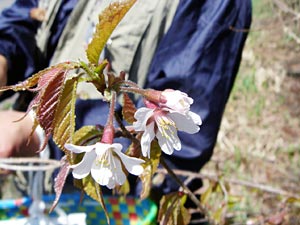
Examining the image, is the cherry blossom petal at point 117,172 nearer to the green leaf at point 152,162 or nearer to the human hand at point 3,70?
the green leaf at point 152,162

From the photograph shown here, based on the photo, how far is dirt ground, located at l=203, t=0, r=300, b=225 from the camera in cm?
236

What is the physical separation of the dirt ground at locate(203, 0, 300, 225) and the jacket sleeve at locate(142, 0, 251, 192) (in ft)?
2.65

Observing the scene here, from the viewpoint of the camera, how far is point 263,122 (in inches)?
110

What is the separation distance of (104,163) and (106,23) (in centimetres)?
14

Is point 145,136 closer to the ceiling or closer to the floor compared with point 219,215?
closer to the ceiling

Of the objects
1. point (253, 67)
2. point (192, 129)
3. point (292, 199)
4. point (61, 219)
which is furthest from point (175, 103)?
point (253, 67)

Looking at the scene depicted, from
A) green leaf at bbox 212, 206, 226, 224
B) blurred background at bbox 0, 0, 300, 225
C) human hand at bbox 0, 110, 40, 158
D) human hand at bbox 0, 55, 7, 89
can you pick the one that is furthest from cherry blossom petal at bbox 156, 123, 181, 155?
blurred background at bbox 0, 0, 300, 225

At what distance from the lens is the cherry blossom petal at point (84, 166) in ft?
1.84

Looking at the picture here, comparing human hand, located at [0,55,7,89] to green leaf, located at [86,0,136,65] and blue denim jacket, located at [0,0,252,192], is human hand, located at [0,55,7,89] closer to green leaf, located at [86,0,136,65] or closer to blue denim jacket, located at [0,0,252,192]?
blue denim jacket, located at [0,0,252,192]

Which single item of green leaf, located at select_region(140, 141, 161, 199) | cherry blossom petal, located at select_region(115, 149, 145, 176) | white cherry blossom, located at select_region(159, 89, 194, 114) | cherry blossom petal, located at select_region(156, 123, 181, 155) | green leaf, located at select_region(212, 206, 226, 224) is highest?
white cherry blossom, located at select_region(159, 89, 194, 114)

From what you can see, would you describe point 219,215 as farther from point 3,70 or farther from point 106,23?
point 106,23

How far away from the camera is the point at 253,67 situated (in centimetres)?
312

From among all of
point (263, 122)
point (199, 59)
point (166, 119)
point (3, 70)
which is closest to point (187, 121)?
point (166, 119)

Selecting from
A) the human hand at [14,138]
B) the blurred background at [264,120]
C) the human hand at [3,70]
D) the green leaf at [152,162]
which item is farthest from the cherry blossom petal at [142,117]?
the blurred background at [264,120]
